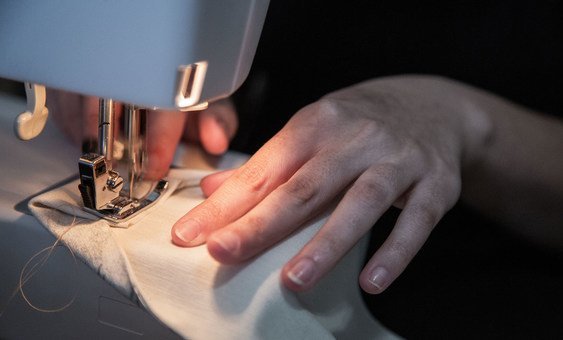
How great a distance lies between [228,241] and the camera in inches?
17.9

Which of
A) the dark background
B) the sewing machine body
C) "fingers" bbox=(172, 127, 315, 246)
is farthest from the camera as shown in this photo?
the dark background

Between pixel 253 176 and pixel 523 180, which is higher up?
pixel 253 176

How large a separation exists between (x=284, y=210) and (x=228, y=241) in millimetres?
73

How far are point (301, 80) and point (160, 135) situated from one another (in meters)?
0.51

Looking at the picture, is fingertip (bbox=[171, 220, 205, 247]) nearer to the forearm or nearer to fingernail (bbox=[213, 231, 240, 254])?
fingernail (bbox=[213, 231, 240, 254])

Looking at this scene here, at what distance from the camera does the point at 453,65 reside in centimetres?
105

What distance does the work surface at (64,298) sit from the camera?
1.57ft

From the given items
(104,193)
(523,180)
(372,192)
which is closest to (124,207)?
(104,193)

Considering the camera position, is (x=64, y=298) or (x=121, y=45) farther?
(x=64, y=298)

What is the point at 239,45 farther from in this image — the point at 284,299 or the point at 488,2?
the point at 488,2

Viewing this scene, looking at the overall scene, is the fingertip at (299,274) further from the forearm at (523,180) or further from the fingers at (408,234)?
the forearm at (523,180)

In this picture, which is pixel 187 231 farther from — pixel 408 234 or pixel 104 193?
pixel 408 234

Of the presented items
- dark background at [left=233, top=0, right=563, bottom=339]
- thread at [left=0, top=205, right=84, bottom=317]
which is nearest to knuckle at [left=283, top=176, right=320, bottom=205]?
→ thread at [left=0, top=205, right=84, bottom=317]

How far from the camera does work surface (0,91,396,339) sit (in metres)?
0.48
